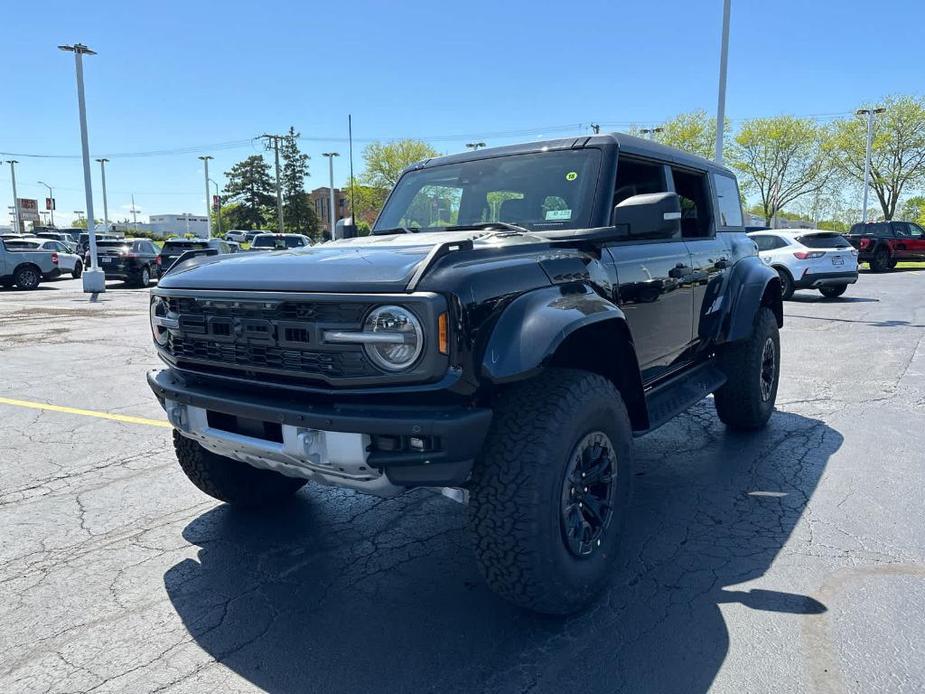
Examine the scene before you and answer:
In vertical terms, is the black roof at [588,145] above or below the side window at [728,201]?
above

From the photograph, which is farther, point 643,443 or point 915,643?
point 643,443

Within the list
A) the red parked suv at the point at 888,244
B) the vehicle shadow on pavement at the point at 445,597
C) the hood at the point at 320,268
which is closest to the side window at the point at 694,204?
the vehicle shadow on pavement at the point at 445,597

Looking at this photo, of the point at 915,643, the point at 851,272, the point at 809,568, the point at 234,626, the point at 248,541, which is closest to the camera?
the point at 915,643

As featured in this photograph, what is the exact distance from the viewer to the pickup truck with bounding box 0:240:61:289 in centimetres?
2039

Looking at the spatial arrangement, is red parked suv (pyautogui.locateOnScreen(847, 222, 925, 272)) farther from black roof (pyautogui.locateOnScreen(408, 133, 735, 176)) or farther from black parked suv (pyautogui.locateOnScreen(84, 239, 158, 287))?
black parked suv (pyautogui.locateOnScreen(84, 239, 158, 287))

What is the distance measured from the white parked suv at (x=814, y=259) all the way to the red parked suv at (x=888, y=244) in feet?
41.5

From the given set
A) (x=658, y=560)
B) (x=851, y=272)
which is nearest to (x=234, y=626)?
(x=658, y=560)

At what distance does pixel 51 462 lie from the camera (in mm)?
4633

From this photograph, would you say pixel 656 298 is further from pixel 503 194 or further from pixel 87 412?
pixel 87 412

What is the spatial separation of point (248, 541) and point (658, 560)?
1999 millimetres

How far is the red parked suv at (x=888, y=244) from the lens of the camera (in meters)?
25.3

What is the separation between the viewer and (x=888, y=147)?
49.1 m

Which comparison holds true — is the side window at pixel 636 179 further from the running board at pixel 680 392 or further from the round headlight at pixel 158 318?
the round headlight at pixel 158 318

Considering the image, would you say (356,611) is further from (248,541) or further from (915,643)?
(915,643)
